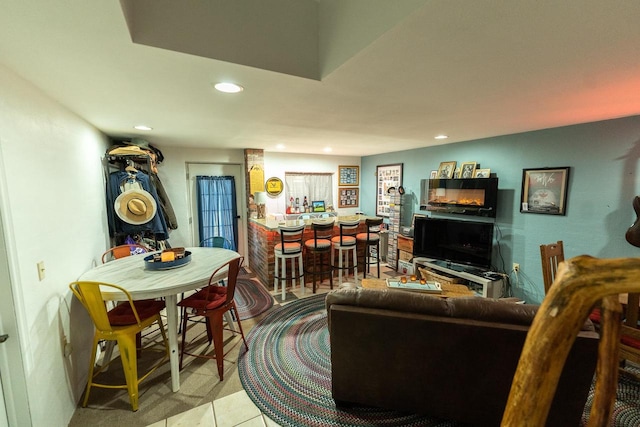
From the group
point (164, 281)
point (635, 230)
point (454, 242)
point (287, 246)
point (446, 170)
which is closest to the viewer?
point (164, 281)

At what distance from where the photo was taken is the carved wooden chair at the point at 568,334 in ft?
1.20

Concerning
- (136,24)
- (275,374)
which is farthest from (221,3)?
(275,374)

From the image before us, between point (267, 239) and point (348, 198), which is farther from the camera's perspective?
point (348, 198)

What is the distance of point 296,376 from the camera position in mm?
2283

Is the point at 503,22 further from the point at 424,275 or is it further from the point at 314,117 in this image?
the point at 424,275

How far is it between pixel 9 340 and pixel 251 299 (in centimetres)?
250

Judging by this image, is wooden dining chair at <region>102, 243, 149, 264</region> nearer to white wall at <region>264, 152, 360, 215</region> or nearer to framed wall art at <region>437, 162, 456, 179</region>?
white wall at <region>264, 152, 360, 215</region>

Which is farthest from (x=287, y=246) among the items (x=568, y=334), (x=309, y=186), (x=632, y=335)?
(x=568, y=334)

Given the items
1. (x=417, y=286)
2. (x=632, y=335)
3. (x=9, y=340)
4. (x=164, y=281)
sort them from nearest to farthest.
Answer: (x=9, y=340), (x=632, y=335), (x=164, y=281), (x=417, y=286)

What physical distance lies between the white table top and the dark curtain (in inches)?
82.8

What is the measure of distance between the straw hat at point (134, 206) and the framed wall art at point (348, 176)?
3.82 m

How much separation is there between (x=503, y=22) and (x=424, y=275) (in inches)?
137

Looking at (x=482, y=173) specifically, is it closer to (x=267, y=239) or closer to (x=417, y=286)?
(x=417, y=286)

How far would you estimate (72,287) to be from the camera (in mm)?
1906
